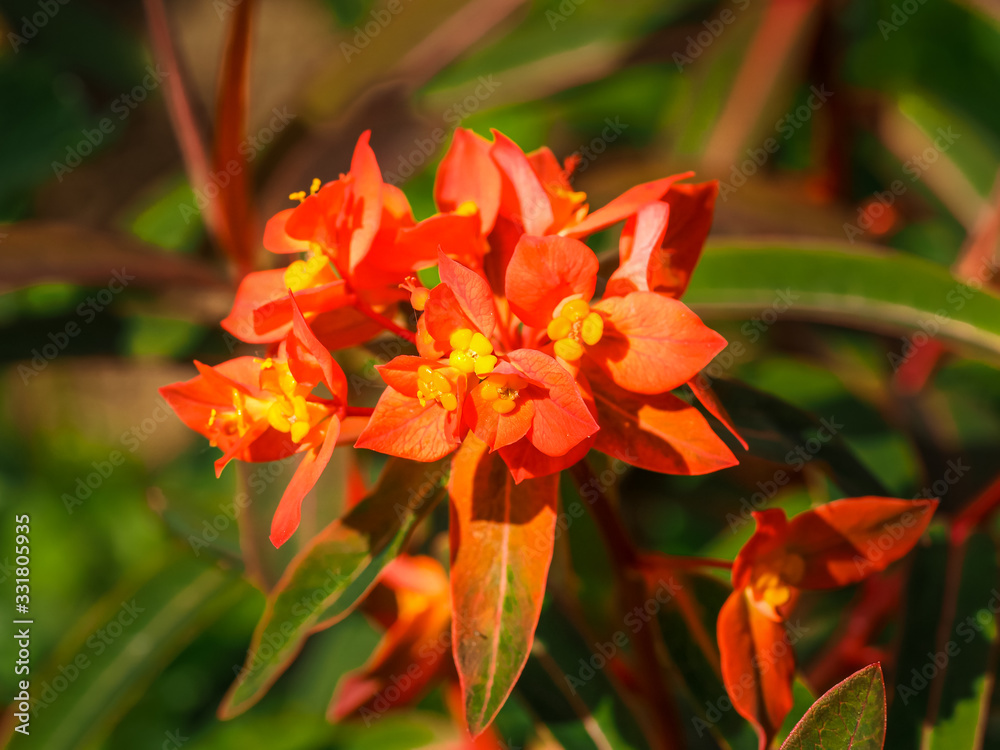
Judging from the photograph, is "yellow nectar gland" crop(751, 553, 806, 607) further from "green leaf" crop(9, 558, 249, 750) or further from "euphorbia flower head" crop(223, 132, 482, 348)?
"green leaf" crop(9, 558, 249, 750)

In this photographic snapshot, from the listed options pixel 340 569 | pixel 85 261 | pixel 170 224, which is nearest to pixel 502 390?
pixel 340 569

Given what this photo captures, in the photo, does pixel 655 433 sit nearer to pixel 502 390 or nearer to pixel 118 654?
pixel 502 390

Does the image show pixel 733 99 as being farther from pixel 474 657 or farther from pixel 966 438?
pixel 474 657

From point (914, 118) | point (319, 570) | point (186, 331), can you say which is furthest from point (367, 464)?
point (914, 118)

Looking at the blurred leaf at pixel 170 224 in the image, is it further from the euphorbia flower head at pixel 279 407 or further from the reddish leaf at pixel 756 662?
the reddish leaf at pixel 756 662

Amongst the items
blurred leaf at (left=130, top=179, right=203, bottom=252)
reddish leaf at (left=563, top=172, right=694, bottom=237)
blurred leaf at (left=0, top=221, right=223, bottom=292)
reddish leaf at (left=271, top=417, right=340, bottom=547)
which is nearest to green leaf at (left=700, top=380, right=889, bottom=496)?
reddish leaf at (left=563, top=172, right=694, bottom=237)

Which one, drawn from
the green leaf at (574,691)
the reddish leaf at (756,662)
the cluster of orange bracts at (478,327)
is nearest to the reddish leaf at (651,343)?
the cluster of orange bracts at (478,327)
